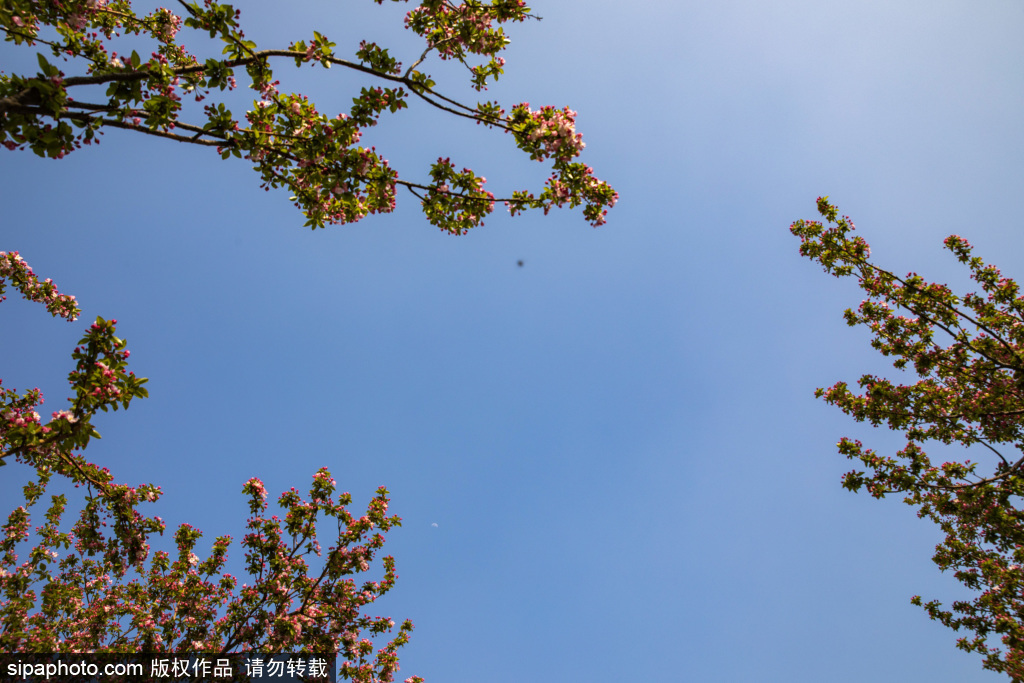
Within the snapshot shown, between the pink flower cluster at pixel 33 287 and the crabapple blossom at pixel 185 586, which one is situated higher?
the pink flower cluster at pixel 33 287

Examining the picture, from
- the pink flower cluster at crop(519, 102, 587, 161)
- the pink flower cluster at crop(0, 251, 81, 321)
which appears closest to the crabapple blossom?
the pink flower cluster at crop(0, 251, 81, 321)

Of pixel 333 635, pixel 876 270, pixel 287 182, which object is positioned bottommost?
pixel 333 635

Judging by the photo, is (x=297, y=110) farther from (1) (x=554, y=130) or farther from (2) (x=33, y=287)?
(2) (x=33, y=287)

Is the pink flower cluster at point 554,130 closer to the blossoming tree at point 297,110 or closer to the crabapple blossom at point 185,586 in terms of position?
the blossoming tree at point 297,110

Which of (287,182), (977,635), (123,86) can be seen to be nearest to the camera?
(123,86)

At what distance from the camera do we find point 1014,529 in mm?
10141

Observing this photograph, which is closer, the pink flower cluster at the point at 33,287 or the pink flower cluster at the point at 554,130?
the pink flower cluster at the point at 554,130

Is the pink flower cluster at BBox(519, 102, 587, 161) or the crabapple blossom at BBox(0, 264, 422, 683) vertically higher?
the pink flower cluster at BBox(519, 102, 587, 161)

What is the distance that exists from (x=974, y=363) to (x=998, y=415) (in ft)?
3.84

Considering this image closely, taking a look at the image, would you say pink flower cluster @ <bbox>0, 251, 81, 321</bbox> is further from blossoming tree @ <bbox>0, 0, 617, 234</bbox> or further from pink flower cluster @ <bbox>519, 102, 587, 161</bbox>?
pink flower cluster @ <bbox>519, 102, 587, 161</bbox>

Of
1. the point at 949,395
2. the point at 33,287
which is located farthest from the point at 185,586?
the point at 949,395

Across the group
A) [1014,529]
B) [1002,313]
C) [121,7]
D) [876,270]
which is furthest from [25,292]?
[1014,529]

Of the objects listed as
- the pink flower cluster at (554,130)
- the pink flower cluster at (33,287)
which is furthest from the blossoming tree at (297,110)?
the pink flower cluster at (33,287)

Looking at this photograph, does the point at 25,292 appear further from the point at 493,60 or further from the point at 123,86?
the point at 493,60
